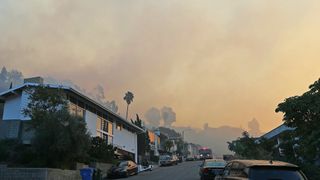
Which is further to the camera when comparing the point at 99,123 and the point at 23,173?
the point at 99,123

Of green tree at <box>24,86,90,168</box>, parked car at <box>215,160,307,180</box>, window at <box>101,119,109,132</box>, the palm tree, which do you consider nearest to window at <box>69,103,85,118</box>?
window at <box>101,119,109,132</box>

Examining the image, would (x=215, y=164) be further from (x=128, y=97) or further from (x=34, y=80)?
(x=128, y=97)

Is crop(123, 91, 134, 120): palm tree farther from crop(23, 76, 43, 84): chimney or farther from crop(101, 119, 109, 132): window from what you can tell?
crop(23, 76, 43, 84): chimney

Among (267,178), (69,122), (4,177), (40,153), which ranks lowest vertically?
(267,178)

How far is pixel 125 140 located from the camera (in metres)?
55.8

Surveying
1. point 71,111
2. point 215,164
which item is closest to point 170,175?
point 71,111

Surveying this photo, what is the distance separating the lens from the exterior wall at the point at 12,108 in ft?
123

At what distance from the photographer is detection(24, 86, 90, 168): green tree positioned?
2731cm

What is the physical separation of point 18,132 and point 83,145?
10.7 meters

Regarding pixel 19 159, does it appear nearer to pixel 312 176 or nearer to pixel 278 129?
pixel 312 176

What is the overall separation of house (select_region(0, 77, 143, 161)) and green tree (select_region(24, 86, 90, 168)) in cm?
296

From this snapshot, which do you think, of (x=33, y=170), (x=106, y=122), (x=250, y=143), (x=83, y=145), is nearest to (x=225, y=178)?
(x=33, y=170)

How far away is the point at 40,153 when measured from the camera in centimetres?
2814

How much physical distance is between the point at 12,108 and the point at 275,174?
3134 cm
